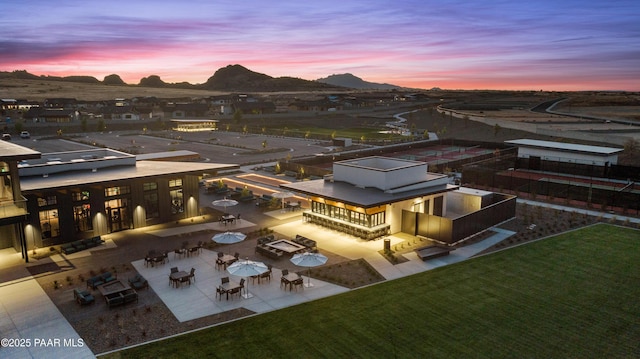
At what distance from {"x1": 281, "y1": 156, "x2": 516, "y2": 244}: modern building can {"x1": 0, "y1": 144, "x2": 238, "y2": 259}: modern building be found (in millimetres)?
9644

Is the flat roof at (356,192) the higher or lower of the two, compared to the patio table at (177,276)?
higher

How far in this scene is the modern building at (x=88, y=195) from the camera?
96.5 ft

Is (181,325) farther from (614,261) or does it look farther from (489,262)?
(614,261)

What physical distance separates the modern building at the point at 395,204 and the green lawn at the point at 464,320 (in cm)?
538

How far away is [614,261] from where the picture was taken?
2675 cm

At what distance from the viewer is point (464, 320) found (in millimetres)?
19969

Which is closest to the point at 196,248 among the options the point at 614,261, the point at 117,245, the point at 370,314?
the point at 117,245

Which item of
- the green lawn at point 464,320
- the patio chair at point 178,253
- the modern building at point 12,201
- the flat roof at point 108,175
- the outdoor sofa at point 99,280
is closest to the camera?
the green lawn at point 464,320

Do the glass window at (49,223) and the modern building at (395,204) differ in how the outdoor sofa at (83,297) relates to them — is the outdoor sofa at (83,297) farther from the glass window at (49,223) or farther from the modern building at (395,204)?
the modern building at (395,204)

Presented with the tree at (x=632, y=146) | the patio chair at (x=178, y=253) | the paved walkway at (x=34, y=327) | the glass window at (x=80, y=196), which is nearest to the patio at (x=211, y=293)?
the patio chair at (x=178, y=253)

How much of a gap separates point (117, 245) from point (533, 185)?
3853 cm

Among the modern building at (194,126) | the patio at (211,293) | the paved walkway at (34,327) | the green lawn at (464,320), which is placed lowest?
the paved walkway at (34,327)

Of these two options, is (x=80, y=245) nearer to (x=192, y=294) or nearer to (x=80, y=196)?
(x=80, y=196)

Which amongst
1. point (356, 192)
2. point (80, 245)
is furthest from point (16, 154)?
point (356, 192)
